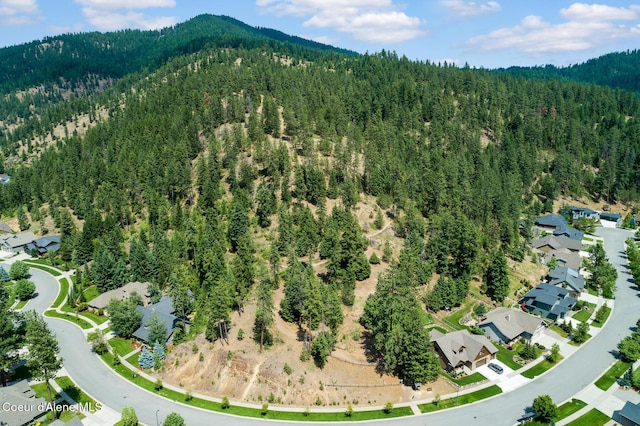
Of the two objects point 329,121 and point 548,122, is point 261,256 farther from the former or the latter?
point 548,122

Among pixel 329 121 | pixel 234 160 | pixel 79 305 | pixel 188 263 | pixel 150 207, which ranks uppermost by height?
pixel 329 121

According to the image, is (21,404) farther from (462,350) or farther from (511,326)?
(511,326)

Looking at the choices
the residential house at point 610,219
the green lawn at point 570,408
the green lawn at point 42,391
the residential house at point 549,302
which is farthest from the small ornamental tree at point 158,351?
the residential house at point 610,219

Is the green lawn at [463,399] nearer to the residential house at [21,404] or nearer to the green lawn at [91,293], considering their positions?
the residential house at [21,404]

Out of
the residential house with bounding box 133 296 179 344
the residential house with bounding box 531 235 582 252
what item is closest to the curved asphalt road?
the residential house with bounding box 133 296 179 344

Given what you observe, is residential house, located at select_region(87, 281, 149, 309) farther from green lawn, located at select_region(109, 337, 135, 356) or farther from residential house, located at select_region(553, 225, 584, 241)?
residential house, located at select_region(553, 225, 584, 241)

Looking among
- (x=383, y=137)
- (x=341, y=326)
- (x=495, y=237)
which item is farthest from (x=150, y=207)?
(x=495, y=237)

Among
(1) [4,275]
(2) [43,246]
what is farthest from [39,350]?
(2) [43,246]
